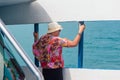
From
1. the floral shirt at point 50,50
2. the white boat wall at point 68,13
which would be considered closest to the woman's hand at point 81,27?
the white boat wall at point 68,13

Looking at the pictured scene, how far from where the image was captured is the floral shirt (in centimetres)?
462

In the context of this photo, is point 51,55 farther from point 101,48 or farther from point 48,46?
point 101,48

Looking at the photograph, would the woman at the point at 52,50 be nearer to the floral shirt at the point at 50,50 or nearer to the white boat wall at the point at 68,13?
the floral shirt at the point at 50,50

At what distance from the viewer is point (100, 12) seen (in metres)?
5.19

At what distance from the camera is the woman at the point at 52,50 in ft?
15.1

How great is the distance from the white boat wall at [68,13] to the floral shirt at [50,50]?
55 cm

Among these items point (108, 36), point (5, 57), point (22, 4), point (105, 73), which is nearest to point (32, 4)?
point (22, 4)

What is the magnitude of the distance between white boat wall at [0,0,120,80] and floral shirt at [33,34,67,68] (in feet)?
1.81

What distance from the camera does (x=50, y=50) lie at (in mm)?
4645

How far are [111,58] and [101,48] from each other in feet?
2.84

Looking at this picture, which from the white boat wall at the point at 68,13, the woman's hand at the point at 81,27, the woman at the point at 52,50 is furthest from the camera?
the white boat wall at the point at 68,13

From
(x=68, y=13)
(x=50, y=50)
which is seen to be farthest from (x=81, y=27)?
(x=50, y=50)

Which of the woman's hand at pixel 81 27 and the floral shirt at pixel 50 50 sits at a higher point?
the woman's hand at pixel 81 27

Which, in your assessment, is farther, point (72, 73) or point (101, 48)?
point (101, 48)
